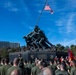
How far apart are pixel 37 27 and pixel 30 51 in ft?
11.0

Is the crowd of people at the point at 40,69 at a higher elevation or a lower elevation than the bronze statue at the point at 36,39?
lower

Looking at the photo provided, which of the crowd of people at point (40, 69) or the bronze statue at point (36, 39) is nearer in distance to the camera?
the crowd of people at point (40, 69)

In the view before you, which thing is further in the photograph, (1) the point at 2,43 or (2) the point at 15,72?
(1) the point at 2,43

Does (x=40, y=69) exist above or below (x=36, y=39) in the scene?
below

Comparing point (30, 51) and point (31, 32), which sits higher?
point (31, 32)

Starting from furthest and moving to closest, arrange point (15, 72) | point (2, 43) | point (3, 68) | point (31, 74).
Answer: point (2, 43) → point (31, 74) → point (3, 68) → point (15, 72)

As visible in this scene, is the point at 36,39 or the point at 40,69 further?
the point at 36,39

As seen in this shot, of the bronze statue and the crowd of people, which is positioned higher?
the bronze statue

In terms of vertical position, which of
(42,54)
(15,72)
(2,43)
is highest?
(2,43)

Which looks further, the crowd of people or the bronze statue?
the bronze statue

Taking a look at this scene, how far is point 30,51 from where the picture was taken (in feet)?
103

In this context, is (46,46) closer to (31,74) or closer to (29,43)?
(29,43)

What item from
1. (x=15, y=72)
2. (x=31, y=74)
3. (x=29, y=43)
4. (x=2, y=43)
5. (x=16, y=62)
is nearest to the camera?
(x=15, y=72)

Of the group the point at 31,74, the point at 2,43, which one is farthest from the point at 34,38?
the point at 2,43
